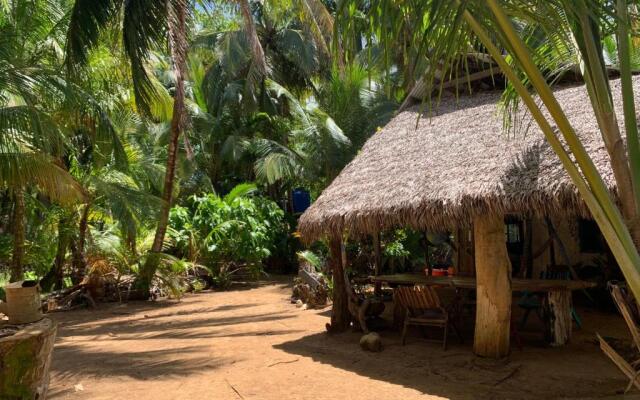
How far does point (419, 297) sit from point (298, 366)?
1.64m

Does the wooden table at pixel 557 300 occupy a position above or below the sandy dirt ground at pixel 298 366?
above

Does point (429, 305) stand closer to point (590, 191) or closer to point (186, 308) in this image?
point (590, 191)

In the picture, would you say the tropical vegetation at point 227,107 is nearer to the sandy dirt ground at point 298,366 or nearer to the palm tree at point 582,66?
the palm tree at point 582,66

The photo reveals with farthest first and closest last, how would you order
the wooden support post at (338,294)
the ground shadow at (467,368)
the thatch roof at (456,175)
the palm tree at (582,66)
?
the wooden support post at (338,294), the thatch roof at (456,175), the ground shadow at (467,368), the palm tree at (582,66)

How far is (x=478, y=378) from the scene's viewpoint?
5.81 m

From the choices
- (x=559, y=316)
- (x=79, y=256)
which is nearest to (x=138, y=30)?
(x=79, y=256)

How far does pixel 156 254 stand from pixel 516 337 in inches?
311

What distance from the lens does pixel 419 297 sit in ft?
23.2

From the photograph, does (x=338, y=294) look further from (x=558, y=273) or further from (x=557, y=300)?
(x=558, y=273)

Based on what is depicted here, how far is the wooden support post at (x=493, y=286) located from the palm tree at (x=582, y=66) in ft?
8.19

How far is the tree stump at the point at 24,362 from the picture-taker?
422cm

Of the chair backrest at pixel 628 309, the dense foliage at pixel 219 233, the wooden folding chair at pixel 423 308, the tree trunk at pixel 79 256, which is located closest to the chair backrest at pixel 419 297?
the wooden folding chair at pixel 423 308

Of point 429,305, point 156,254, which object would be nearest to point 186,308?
point 156,254

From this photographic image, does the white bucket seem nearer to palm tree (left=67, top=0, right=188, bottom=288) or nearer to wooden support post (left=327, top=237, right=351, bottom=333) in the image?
wooden support post (left=327, top=237, right=351, bottom=333)
